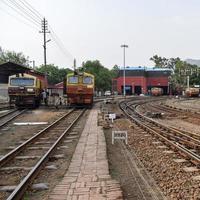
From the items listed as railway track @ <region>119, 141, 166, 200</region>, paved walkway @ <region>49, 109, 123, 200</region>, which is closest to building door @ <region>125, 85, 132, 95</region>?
paved walkway @ <region>49, 109, 123, 200</region>

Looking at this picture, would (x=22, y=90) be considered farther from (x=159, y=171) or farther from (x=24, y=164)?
(x=159, y=171)

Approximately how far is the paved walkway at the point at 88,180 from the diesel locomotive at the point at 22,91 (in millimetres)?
24534

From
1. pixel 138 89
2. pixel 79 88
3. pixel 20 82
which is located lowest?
pixel 138 89

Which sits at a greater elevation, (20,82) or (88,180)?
(20,82)

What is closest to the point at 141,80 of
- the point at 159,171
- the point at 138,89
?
the point at 138,89

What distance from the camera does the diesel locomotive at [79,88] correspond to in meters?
39.4

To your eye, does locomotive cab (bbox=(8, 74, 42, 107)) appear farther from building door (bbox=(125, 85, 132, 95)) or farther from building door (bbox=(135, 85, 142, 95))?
building door (bbox=(135, 85, 142, 95))

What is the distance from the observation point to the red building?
13025cm

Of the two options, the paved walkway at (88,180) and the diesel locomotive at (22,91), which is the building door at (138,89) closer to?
the diesel locomotive at (22,91)

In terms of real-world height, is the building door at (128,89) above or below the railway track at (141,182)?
above

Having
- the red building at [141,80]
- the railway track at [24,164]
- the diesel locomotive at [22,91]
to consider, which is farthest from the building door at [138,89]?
the railway track at [24,164]

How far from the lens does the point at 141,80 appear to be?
427 feet

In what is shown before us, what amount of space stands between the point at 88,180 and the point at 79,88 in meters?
30.6

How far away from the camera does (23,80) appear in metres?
37.9
